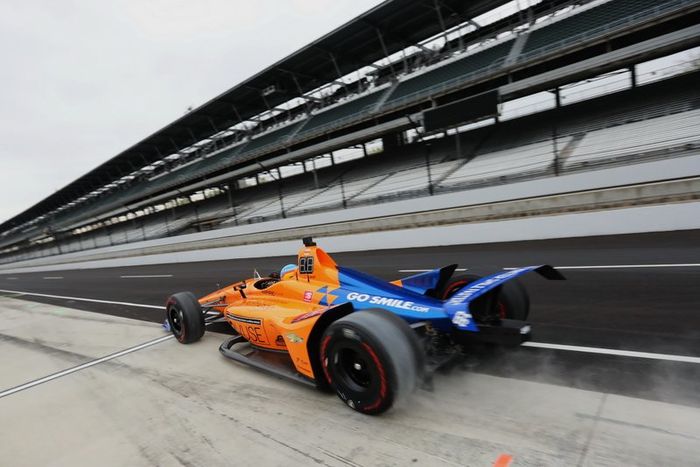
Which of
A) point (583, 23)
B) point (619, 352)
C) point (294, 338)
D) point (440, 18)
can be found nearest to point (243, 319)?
point (294, 338)

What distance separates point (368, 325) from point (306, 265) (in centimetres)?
155

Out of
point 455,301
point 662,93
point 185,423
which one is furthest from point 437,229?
point 662,93

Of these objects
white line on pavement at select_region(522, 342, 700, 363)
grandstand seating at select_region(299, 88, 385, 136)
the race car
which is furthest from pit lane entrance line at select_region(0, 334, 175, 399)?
grandstand seating at select_region(299, 88, 385, 136)

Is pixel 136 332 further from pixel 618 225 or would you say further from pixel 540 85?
pixel 540 85

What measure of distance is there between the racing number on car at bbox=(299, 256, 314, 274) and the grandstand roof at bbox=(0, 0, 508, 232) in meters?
18.3

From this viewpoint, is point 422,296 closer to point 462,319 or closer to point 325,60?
point 462,319

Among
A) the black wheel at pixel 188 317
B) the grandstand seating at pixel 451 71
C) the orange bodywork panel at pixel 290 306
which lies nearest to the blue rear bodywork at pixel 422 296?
the orange bodywork panel at pixel 290 306

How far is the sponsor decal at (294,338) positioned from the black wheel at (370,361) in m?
0.29

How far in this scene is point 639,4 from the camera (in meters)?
14.3

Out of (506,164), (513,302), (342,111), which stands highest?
(342,111)

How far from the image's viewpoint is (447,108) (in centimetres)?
1608

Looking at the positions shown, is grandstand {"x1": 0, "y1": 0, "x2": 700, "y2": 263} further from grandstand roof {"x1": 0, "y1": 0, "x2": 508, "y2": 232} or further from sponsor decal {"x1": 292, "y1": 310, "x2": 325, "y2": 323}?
sponsor decal {"x1": 292, "y1": 310, "x2": 325, "y2": 323}

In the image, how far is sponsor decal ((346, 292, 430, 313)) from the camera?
3179 mm

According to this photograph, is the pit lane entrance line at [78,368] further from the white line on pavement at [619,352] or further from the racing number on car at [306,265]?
the white line on pavement at [619,352]
